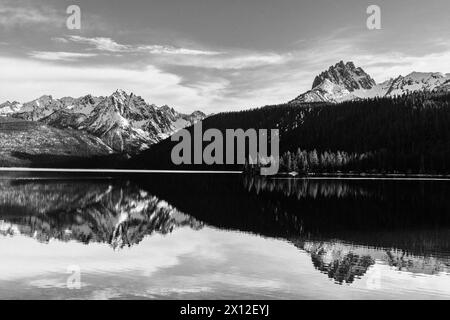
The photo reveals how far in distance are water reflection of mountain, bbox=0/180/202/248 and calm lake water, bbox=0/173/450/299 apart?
20 cm

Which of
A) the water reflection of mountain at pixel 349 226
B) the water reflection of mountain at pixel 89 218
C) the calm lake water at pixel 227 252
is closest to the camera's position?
the calm lake water at pixel 227 252

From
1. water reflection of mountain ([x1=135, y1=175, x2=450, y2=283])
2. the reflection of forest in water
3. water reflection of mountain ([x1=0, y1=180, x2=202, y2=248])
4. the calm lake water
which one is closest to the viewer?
the calm lake water

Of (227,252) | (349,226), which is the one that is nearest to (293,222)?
(349,226)

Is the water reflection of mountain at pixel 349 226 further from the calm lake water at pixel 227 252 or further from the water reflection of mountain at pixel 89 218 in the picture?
the water reflection of mountain at pixel 89 218

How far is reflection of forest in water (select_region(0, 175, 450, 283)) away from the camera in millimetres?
43641

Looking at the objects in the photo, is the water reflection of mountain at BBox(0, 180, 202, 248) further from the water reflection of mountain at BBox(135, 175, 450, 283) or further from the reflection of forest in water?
the water reflection of mountain at BBox(135, 175, 450, 283)

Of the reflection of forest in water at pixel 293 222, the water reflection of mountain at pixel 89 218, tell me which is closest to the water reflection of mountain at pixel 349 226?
the reflection of forest in water at pixel 293 222

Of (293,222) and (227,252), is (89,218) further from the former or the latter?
(227,252)

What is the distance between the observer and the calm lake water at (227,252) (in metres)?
32.6

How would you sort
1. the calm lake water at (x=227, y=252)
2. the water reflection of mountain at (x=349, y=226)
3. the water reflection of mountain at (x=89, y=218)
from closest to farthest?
the calm lake water at (x=227, y=252) < the water reflection of mountain at (x=349, y=226) < the water reflection of mountain at (x=89, y=218)

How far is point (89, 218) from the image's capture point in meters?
73.6

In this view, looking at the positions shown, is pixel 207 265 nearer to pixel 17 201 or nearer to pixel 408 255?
pixel 408 255

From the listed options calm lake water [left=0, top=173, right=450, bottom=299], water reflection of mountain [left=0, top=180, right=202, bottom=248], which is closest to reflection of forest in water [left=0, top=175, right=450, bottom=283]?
water reflection of mountain [left=0, top=180, right=202, bottom=248]
